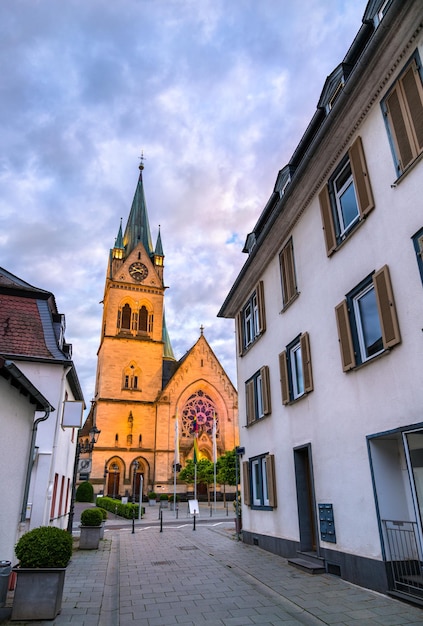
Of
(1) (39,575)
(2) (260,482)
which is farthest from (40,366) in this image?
(2) (260,482)

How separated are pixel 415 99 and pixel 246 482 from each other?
13076 mm

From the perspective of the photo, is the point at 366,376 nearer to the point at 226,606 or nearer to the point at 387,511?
the point at 387,511

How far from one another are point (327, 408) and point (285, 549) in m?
4.64

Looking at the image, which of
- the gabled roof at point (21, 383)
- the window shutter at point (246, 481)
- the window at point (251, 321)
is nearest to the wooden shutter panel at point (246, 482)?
the window shutter at point (246, 481)

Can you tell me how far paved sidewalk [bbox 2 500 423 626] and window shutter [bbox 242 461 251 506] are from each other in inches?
87.9

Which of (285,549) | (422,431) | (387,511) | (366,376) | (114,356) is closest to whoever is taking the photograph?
(422,431)

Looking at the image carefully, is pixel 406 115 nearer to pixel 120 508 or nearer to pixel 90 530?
pixel 90 530

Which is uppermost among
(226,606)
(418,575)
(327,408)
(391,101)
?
(391,101)

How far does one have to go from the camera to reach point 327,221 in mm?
10469

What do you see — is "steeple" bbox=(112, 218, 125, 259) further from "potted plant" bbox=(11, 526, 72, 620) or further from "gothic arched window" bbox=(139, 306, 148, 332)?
"potted plant" bbox=(11, 526, 72, 620)

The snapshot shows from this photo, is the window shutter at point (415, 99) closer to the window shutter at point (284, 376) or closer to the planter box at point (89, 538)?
the window shutter at point (284, 376)

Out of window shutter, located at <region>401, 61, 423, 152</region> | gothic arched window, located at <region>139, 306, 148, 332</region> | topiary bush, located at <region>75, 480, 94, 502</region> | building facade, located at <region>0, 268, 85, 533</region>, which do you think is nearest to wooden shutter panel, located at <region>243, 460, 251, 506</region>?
building facade, located at <region>0, 268, 85, 533</region>

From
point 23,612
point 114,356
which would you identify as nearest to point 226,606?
point 23,612

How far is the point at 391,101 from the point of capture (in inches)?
321
